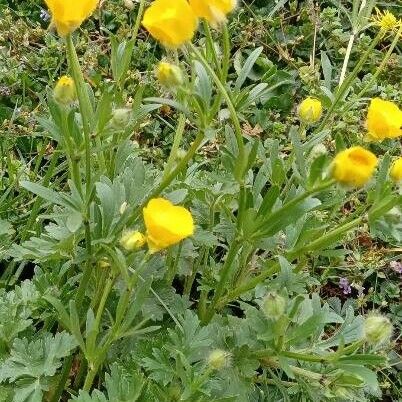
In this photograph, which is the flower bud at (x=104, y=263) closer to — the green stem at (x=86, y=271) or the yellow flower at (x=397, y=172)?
the green stem at (x=86, y=271)

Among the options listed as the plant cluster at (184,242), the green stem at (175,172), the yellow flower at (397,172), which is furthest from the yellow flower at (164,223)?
the yellow flower at (397,172)

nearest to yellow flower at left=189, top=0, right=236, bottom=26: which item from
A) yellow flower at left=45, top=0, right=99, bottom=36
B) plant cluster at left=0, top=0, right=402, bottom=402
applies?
plant cluster at left=0, top=0, right=402, bottom=402

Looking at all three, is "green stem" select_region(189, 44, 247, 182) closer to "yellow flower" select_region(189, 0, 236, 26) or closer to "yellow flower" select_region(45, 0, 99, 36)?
"yellow flower" select_region(189, 0, 236, 26)

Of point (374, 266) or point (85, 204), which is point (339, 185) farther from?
point (374, 266)

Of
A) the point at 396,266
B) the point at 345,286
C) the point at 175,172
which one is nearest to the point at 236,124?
the point at 175,172

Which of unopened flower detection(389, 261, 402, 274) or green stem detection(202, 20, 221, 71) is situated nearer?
green stem detection(202, 20, 221, 71)

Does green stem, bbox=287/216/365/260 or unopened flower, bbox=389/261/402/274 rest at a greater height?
green stem, bbox=287/216/365/260
